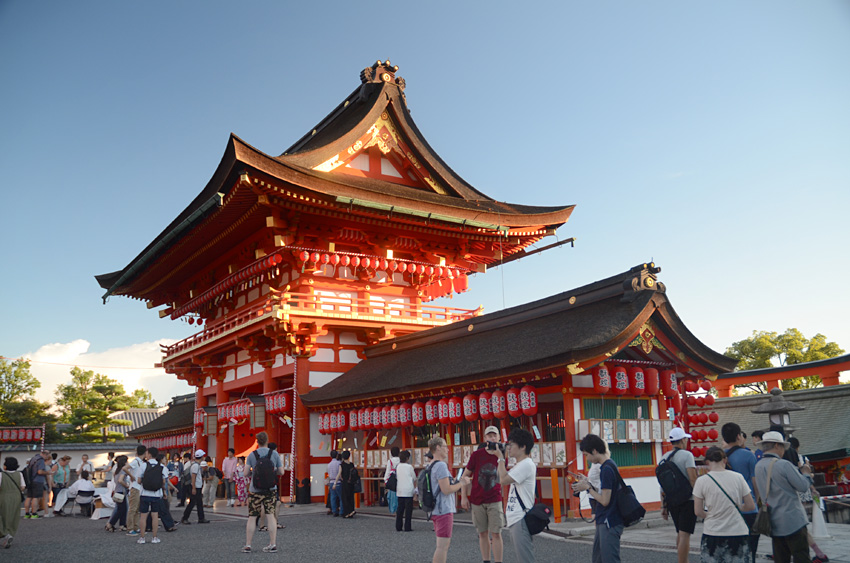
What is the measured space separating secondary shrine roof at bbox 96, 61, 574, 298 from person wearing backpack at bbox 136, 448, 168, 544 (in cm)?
900

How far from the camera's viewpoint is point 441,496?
8297 millimetres

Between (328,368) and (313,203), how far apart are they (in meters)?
5.50

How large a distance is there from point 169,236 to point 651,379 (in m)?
16.6

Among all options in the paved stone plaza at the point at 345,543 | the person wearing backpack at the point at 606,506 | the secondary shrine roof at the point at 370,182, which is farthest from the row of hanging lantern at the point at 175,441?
the person wearing backpack at the point at 606,506

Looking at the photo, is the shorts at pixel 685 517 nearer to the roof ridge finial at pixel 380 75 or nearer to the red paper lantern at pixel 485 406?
the red paper lantern at pixel 485 406

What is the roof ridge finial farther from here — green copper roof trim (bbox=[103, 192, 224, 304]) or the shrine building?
green copper roof trim (bbox=[103, 192, 224, 304])

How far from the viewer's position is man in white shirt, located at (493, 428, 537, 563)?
6.76 metres

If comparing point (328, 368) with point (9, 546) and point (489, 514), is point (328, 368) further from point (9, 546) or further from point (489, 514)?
point (489, 514)

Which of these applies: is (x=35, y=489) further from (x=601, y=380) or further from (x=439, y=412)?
(x=601, y=380)

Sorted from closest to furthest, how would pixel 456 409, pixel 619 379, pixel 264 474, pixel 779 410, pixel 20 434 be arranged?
pixel 264 474 → pixel 619 379 → pixel 779 410 → pixel 456 409 → pixel 20 434

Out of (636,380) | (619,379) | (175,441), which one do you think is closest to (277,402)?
(619,379)

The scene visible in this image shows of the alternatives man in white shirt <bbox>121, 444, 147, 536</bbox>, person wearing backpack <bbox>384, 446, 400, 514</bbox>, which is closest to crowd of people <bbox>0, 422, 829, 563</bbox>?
man in white shirt <bbox>121, 444, 147, 536</bbox>

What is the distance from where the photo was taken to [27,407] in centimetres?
4366

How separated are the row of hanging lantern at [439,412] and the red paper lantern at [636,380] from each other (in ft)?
7.10
